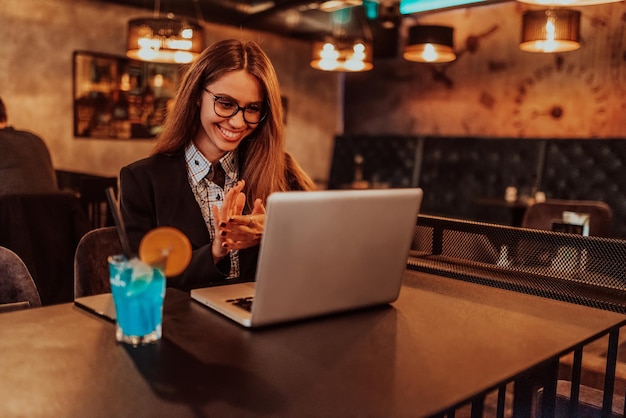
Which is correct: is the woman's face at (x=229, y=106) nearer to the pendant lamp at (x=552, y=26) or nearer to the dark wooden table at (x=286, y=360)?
the dark wooden table at (x=286, y=360)

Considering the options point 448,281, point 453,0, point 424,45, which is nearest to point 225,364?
point 448,281

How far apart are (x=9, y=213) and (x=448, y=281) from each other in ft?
9.25

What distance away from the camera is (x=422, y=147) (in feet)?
21.4

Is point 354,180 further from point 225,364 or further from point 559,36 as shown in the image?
point 225,364

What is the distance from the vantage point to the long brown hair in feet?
5.88

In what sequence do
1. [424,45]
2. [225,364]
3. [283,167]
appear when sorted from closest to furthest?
1. [225,364]
2. [283,167]
3. [424,45]

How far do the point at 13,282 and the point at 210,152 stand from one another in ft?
2.11

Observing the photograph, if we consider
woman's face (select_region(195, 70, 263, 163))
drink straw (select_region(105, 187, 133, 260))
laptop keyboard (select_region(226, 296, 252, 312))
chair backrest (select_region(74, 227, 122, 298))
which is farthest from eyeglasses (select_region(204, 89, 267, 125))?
drink straw (select_region(105, 187, 133, 260))

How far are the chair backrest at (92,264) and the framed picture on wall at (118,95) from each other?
4024mm

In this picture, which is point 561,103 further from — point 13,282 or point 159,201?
point 13,282

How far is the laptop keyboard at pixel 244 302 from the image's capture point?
1.28 meters

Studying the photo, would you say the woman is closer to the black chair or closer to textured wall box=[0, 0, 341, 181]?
the black chair

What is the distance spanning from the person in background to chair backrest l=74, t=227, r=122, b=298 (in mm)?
2219

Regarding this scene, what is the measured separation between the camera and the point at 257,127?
6.38 ft
